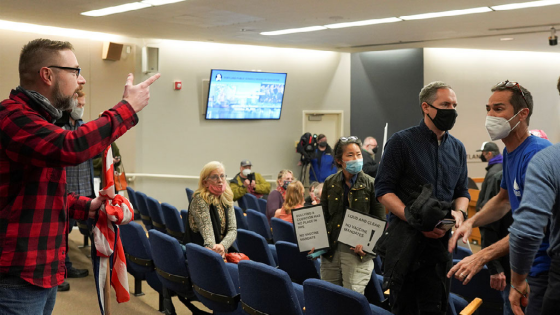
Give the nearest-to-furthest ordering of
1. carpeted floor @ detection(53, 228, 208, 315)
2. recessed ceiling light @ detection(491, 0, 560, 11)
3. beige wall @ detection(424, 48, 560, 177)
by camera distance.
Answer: carpeted floor @ detection(53, 228, 208, 315) < recessed ceiling light @ detection(491, 0, 560, 11) < beige wall @ detection(424, 48, 560, 177)

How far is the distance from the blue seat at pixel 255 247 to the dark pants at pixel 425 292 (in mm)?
1848

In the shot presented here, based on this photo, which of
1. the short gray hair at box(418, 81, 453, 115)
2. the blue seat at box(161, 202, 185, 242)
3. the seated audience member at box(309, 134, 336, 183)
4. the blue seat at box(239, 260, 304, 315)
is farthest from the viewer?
the seated audience member at box(309, 134, 336, 183)

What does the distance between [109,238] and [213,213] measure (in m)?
2.30

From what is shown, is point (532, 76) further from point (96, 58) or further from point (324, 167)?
point (96, 58)

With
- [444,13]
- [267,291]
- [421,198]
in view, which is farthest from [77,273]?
[444,13]

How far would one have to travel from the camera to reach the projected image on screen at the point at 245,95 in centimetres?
1098

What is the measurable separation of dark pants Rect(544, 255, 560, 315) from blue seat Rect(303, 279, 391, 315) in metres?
0.82

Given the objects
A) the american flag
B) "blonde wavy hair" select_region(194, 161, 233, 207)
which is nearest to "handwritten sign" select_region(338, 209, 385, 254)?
"blonde wavy hair" select_region(194, 161, 233, 207)

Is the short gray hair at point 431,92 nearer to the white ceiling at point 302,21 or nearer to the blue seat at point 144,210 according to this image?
the white ceiling at point 302,21

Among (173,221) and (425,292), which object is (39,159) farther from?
(173,221)

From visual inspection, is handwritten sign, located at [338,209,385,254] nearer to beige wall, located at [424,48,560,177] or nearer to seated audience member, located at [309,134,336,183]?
seated audience member, located at [309,134,336,183]

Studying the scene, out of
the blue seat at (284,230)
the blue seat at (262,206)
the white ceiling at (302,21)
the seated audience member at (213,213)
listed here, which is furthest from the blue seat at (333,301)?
the blue seat at (262,206)

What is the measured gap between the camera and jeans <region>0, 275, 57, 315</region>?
68.9 inches

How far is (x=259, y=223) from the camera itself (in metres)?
5.86
